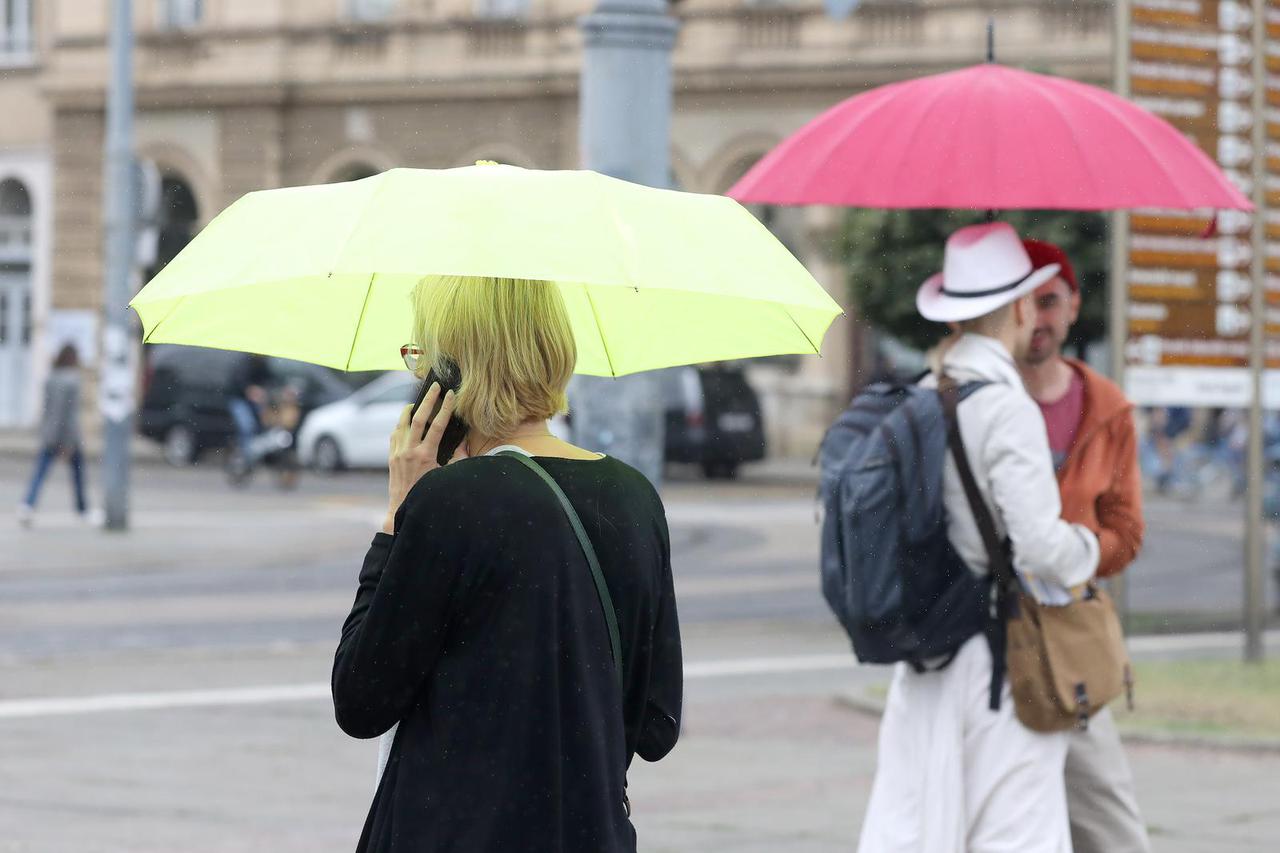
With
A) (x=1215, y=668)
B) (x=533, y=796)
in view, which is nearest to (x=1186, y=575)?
(x=1215, y=668)

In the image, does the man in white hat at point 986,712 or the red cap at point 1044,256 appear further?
the red cap at point 1044,256

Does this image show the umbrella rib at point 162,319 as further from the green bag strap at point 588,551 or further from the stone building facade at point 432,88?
the stone building facade at point 432,88

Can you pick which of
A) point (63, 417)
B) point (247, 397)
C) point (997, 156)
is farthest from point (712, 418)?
point (997, 156)

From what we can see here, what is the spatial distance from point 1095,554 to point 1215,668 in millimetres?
6570

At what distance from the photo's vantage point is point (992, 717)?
15.8 feet

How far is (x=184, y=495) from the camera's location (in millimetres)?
26641

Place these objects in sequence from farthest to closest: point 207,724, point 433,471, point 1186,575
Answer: point 1186,575 < point 207,724 < point 433,471

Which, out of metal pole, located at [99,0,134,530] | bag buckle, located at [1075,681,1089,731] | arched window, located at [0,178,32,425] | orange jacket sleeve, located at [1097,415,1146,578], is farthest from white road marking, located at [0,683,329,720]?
arched window, located at [0,178,32,425]

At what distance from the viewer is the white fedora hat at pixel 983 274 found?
16.4ft

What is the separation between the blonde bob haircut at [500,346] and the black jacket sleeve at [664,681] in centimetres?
28

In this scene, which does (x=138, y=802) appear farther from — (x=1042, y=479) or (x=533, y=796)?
(x=533, y=796)

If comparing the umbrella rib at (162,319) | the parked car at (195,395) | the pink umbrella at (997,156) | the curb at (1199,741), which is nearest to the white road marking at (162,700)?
the curb at (1199,741)

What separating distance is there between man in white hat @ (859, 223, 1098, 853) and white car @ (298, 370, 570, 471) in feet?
87.4

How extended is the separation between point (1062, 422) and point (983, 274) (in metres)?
0.44
